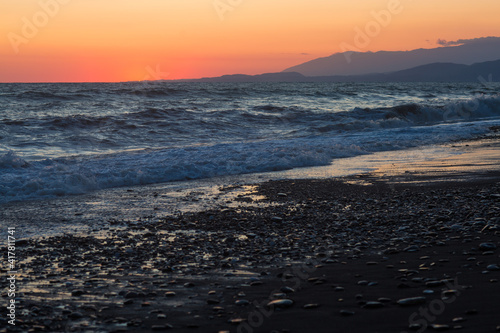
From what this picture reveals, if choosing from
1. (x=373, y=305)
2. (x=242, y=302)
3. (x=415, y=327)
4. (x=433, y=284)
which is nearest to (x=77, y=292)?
(x=242, y=302)

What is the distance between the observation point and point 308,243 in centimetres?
587

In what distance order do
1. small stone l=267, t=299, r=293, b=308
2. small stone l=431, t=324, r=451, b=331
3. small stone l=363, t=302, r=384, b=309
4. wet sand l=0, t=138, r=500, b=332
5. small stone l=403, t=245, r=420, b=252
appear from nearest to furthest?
small stone l=431, t=324, r=451, b=331 < wet sand l=0, t=138, r=500, b=332 < small stone l=363, t=302, r=384, b=309 < small stone l=267, t=299, r=293, b=308 < small stone l=403, t=245, r=420, b=252

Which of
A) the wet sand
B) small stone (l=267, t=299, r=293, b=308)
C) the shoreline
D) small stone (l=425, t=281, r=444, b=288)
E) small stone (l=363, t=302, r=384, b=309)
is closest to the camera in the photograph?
the wet sand

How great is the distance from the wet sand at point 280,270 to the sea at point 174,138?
3943 millimetres

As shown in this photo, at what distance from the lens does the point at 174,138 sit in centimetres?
2095

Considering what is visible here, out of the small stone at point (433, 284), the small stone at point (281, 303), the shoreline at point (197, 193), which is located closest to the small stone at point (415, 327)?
the small stone at point (433, 284)

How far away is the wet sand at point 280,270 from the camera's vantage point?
370 centimetres

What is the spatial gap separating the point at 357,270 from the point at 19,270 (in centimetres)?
359

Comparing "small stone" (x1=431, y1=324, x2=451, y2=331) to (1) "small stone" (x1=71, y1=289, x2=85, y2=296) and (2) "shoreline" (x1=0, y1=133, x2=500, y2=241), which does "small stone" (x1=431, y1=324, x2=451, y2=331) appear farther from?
(2) "shoreline" (x1=0, y1=133, x2=500, y2=241)

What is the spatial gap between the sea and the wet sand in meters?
3.94

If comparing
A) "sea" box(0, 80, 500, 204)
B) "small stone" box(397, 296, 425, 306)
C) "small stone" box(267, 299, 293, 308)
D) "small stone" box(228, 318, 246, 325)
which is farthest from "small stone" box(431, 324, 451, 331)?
"sea" box(0, 80, 500, 204)

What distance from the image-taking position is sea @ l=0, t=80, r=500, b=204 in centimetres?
1133

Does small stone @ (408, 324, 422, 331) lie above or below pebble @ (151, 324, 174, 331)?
below

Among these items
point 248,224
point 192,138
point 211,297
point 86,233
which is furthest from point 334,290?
point 192,138
